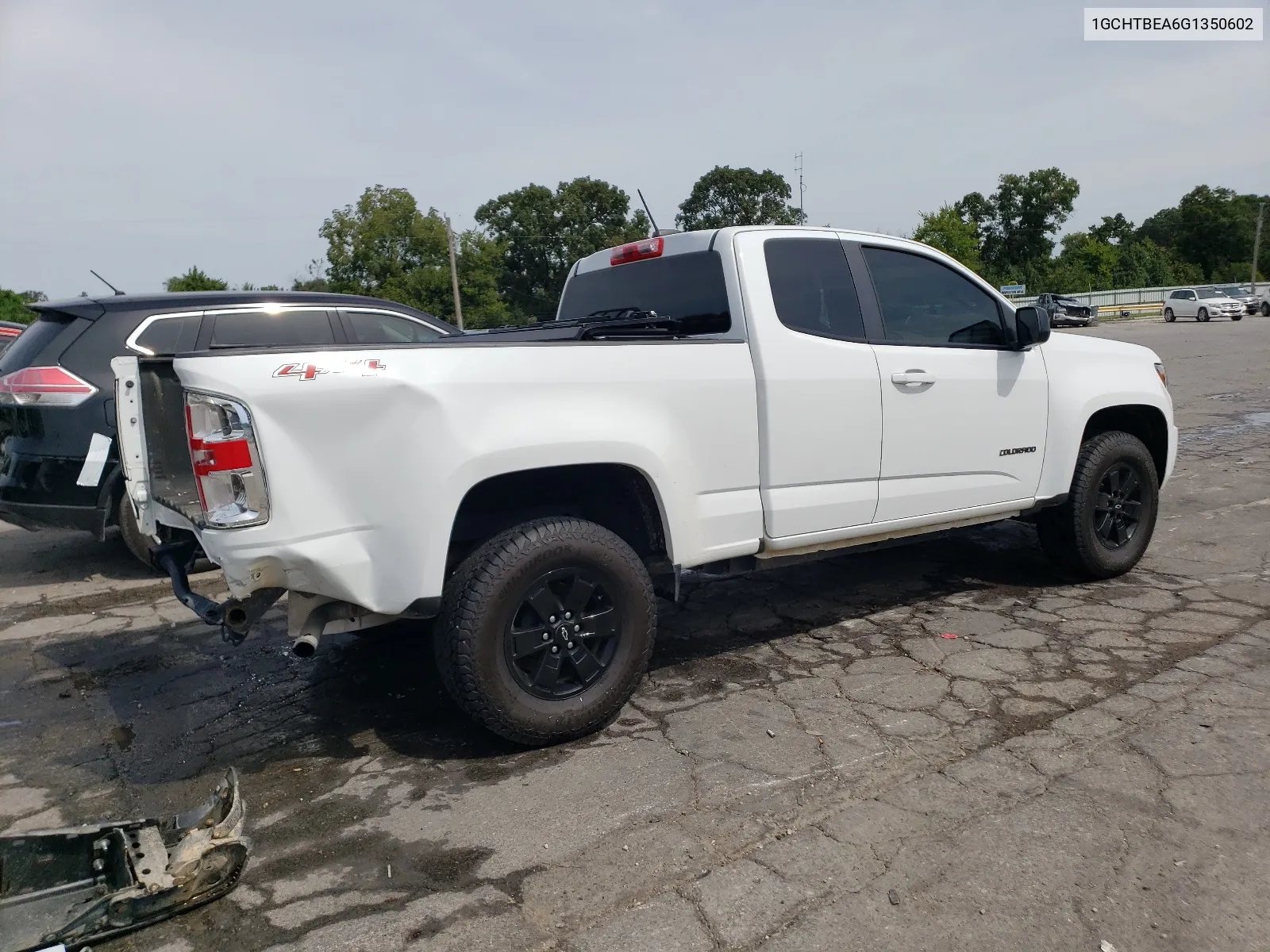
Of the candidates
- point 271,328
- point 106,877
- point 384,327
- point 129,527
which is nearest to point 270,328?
point 271,328

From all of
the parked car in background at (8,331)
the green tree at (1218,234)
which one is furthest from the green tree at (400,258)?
the green tree at (1218,234)

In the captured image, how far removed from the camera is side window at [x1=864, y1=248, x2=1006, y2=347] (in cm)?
457

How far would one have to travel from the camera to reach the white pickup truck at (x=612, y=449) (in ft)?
9.95

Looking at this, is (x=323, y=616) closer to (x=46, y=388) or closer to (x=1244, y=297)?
(x=46, y=388)

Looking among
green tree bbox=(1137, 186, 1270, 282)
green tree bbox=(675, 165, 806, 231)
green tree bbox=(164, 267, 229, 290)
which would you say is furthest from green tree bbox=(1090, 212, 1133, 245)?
green tree bbox=(164, 267, 229, 290)

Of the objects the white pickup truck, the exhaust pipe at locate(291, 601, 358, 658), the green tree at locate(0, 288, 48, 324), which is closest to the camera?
the white pickup truck

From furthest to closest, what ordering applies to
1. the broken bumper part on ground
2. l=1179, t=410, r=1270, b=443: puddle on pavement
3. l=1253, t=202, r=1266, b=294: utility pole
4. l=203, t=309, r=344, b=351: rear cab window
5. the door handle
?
l=1253, t=202, r=1266, b=294: utility pole → l=1179, t=410, r=1270, b=443: puddle on pavement → l=203, t=309, r=344, b=351: rear cab window → the door handle → the broken bumper part on ground

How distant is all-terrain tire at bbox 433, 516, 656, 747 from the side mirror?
252 cm

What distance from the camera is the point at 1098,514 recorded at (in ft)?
17.5

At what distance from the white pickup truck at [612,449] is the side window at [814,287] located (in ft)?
0.04

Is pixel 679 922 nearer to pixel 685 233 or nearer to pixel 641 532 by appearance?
pixel 641 532

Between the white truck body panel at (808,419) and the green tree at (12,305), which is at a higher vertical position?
the green tree at (12,305)

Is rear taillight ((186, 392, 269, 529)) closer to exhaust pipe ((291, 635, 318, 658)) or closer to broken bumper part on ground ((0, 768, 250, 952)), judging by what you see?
exhaust pipe ((291, 635, 318, 658))

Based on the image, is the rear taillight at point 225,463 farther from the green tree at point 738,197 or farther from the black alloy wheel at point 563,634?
the green tree at point 738,197
